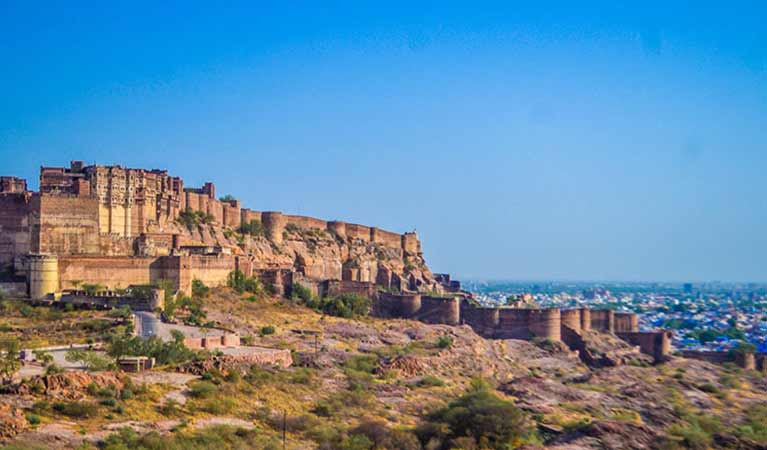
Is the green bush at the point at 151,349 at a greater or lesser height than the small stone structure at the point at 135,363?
greater

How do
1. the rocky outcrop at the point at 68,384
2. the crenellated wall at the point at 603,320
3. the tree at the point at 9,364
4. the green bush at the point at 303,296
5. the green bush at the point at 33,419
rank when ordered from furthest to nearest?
the crenellated wall at the point at 603,320 → the green bush at the point at 303,296 → the tree at the point at 9,364 → the rocky outcrop at the point at 68,384 → the green bush at the point at 33,419

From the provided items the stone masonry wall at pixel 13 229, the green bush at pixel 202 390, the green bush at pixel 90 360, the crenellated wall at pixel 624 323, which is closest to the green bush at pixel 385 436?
the green bush at pixel 202 390

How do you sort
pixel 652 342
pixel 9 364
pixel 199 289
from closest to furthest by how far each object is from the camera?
1. pixel 9 364
2. pixel 199 289
3. pixel 652 342

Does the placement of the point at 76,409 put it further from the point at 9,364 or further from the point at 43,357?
the point at 43,357

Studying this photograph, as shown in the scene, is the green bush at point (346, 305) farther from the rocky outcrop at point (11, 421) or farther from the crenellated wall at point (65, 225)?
the rocky outcrop at point (11, 421)

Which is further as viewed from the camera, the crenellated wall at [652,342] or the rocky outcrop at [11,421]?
the crenellated wall at [652,342]

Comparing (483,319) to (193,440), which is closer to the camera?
(193,440)

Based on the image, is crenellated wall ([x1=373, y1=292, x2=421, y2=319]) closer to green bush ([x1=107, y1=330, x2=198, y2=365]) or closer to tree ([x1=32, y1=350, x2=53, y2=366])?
green bush ([x1=107, y1=330, x2=198, y2=365])

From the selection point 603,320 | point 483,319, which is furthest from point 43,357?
point 603,320

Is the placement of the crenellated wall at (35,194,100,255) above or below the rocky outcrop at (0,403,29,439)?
above

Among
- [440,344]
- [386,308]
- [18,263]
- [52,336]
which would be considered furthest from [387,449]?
[386,308]

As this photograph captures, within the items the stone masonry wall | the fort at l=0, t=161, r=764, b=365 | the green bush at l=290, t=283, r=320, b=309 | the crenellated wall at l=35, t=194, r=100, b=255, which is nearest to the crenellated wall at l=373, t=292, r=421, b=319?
the fort at l=0, t=161, r=764, b=365

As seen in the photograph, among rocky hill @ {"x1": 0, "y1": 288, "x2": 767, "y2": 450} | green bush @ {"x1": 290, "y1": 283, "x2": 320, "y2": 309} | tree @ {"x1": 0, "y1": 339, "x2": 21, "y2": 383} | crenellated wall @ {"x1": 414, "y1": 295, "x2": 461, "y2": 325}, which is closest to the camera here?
rocky hill @ {"x1": 0, "y1": 288, "x2": 767, "y2": 450}

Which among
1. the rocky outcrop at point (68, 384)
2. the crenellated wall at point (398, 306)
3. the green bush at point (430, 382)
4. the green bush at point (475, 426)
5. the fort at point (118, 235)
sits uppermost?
the fort at point (118, 235)
